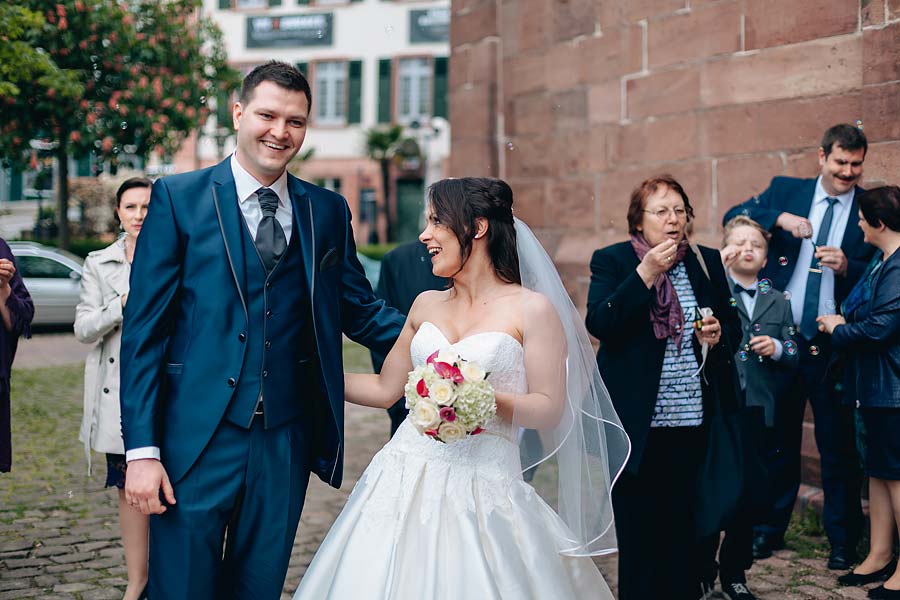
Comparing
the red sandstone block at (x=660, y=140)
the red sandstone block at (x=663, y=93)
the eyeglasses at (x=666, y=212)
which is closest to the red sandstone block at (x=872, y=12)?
the red sandstone block at (x=663, y=93)

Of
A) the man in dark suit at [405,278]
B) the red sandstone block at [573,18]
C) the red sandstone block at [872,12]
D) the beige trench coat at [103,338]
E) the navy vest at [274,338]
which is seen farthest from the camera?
the red sandstone block at [573,18]

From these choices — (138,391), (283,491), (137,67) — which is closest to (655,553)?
(283,491)

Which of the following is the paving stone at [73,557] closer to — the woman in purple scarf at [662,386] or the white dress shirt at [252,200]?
the woman in purple scarf at [662,386]

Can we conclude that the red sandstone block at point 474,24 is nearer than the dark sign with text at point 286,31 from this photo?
Yes

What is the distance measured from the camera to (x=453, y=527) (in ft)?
11.4

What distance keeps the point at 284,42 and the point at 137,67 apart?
22277 millimetres

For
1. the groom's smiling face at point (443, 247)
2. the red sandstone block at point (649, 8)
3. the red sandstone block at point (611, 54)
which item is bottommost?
the groom's smiling face at point (443, 247)

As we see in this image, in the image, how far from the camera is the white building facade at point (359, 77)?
40719 mm

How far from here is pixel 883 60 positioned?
635 centimetres

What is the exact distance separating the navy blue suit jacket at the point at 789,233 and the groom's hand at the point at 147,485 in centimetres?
395

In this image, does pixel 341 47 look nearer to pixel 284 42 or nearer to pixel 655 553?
pixel 284 42

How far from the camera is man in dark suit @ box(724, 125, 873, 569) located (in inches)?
230

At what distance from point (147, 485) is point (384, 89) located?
39.3 m

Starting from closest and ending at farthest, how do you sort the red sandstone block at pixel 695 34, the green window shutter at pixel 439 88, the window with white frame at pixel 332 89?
the red sandstone block at pixel 695 34
the green window shutter at pixel 439 88
the window with white frame at pixel 332 89
